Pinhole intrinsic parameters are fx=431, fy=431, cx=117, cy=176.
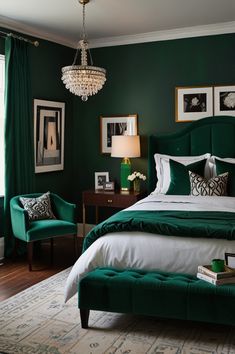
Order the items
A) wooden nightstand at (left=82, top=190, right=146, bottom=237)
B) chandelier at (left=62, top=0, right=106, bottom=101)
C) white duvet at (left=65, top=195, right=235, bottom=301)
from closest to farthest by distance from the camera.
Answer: white duvet at (left=65, top=195, right=235, bottom=301) < chandelier at (left=62, top=0, right=106, bottom=101) < wooden nightstand at (left=82, top=190, right=146, bottom=237)

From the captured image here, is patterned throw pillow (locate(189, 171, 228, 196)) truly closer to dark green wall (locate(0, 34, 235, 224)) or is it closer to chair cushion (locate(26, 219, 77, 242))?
dark green wall (locate(0, 34, 235, 224))

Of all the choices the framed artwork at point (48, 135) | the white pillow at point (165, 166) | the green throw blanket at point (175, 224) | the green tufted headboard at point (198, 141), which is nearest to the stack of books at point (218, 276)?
the green throw blanket at point (175, 224)

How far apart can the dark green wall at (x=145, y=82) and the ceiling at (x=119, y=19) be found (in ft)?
0.52

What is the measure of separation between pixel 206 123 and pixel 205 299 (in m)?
3.12

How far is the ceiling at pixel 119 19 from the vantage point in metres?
4.54

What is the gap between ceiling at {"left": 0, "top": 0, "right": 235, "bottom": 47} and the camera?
14.9ft

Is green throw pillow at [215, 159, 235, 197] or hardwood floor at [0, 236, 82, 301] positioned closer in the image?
hardwood floor at [0, 236, 82, 301]

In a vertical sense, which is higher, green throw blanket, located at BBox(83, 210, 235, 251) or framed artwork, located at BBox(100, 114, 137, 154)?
framed artwork, located at BBox(100, 114, 137, 154)

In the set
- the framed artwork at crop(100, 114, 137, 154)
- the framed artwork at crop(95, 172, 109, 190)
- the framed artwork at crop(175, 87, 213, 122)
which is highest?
the framed artwork at crop(175, 87, 213, 122)

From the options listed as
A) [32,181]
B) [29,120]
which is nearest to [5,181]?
[32,181]

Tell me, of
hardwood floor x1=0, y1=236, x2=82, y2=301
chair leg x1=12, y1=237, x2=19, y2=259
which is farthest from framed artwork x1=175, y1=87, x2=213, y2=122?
chair leg x1=12, y1=237, x2=19, y2=259

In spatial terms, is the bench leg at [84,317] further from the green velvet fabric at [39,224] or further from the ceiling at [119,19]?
the ceiling at [119,19]

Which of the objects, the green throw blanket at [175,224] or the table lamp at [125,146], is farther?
the table lamp at [125,146]

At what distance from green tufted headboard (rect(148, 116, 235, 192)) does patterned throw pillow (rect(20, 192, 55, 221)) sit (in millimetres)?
1451
